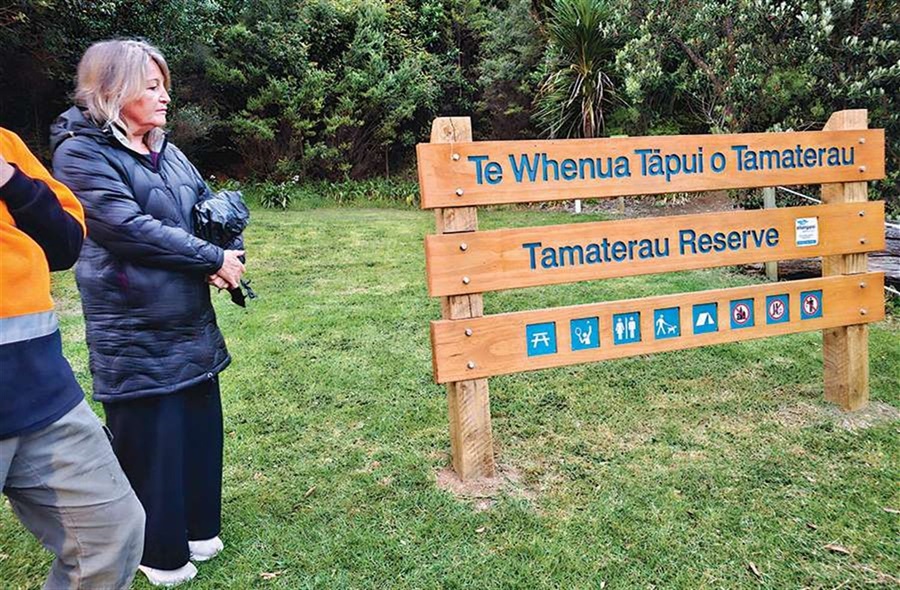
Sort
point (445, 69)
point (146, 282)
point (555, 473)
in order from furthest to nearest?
point (445, 69), point (555, 473), point (146, 282)

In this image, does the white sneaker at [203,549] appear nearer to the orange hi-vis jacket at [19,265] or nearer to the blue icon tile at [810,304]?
the orange hi-vis jacket at [19,265]

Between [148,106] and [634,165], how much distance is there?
1.96 m

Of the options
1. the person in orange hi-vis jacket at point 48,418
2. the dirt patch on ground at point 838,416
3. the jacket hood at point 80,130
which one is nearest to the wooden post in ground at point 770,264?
the dirt patch on ground at point 838,416

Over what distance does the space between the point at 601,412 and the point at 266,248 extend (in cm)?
526

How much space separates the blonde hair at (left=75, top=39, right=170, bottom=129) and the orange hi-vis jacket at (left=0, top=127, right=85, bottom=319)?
505 millimetres

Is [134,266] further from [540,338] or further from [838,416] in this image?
[838,416]

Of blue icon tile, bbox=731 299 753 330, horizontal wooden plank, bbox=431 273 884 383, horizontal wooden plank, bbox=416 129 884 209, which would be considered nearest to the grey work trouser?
horizontal wooden plank, bbox=431 273 884 383

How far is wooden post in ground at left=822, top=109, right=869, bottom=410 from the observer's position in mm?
3297

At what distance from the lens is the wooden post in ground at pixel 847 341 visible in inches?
130

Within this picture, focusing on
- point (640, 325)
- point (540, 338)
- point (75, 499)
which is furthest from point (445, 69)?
point (75, 499)

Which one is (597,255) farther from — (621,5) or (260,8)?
(260,8)

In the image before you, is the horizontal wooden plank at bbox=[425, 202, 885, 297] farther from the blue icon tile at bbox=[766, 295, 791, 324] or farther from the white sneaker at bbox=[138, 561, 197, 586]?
the white sneaker at bbox=[138, 561, 197, 586]

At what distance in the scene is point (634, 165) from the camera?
114 inches

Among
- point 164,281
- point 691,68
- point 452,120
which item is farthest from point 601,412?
point 691,68
